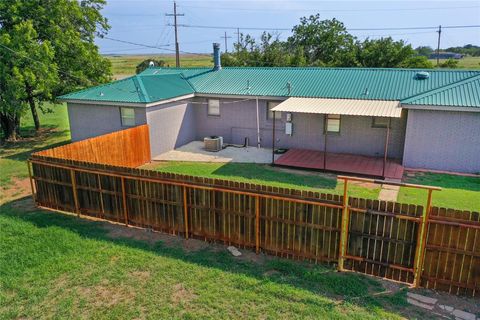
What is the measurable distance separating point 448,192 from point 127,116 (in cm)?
1350

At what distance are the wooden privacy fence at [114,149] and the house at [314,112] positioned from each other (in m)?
0.82

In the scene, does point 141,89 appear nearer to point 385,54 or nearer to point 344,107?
point 344,107

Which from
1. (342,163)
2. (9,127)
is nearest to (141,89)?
(9,127)

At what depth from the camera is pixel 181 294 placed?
6.91 m

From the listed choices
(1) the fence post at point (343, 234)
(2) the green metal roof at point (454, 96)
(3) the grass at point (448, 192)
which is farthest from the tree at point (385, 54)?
(1) the fence post at point (343, 234)

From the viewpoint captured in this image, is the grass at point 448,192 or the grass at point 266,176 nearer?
the grass at point 448,192

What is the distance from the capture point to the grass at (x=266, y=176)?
13398 millimetres

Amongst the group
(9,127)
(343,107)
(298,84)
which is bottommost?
(9,127)

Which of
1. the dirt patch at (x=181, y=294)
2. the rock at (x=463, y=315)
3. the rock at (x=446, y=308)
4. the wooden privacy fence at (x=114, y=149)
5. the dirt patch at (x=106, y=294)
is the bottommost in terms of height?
the rock at (x=446, y=308)

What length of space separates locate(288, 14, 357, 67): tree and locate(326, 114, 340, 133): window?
18.7 m

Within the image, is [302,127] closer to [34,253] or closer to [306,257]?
[306,257]

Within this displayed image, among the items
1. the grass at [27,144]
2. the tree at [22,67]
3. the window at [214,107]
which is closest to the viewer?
the grass at [27,144]

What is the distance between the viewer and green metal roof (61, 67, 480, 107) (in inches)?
668

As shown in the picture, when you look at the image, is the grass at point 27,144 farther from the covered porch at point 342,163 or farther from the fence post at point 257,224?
the covered porch at point 342,163
